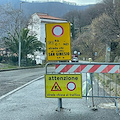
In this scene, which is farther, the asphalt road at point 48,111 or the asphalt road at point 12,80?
the asphalt road at point 12,80

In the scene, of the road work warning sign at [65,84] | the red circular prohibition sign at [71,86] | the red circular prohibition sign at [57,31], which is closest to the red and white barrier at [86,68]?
the road work warning sign at [65,84]

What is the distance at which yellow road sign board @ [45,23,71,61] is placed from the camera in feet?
18.5

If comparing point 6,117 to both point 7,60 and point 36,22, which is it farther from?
point 36,22

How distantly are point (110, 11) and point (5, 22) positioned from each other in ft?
77.7

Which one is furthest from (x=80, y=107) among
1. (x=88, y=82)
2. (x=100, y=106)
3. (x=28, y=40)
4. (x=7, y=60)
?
(x=7, y=60)

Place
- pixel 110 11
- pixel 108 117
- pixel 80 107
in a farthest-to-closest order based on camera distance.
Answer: pixel 110 11, pixel 80 107, pixel 108 117

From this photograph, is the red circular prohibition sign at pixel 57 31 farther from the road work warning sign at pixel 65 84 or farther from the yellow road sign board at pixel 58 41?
the road work warning sign at pixel 65 84

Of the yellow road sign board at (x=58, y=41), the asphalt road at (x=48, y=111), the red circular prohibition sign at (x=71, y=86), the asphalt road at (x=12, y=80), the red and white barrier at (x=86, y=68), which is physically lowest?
the asphalt road at (x=48, y=111)

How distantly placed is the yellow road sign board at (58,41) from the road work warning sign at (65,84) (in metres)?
0.52

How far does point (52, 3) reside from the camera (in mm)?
129875

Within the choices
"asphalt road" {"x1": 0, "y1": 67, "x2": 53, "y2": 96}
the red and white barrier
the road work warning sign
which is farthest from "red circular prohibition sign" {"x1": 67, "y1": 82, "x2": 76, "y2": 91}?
"asphalt road" {"x1": 0, "y1": 67, "x2": 53, "y2": 96}

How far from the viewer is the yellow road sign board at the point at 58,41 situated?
5.62 metres

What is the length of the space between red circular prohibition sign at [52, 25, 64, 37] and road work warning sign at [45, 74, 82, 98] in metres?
1.09

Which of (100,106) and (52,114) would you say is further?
(100,106)
